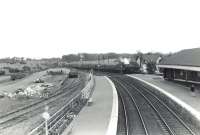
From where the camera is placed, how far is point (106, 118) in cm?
2253

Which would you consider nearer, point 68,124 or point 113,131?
point 113,131

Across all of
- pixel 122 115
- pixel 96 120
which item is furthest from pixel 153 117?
pixel 96 120

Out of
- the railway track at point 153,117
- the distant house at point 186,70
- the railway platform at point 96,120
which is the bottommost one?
the railway track at point 153,117

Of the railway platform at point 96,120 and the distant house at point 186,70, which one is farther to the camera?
the distant house at point 186,70

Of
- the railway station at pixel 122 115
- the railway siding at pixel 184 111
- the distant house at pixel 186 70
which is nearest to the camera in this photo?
the railway station at pixel 122 115

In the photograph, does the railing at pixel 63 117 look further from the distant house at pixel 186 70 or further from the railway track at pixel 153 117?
the distant house at pixel 186 70

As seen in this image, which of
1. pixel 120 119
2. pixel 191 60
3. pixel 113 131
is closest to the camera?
pixel 113 131

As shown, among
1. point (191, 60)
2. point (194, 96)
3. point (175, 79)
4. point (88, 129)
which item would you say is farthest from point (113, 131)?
point (175, 79)

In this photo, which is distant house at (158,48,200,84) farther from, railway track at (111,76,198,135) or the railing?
the railing

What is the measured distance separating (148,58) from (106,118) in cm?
9165

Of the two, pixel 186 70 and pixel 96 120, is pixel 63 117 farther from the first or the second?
pixel 186 70

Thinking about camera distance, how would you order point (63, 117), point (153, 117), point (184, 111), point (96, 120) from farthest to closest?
point (153, 117) < point (184, 111) < point (96, 120) < point (63, 117)

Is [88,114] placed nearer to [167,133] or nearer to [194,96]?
[167,133]

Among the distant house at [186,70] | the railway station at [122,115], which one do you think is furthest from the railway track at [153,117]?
the distant house at [186,70]
